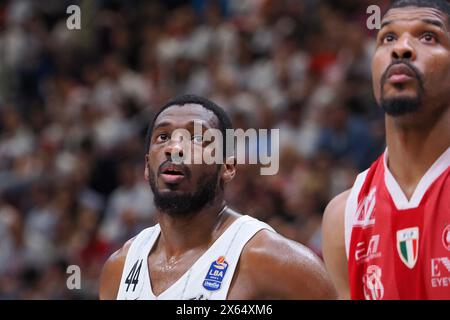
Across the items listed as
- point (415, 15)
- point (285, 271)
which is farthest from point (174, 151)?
point (415, 15)

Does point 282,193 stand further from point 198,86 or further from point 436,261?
point 436,261

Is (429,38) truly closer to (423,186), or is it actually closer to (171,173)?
(423,186)

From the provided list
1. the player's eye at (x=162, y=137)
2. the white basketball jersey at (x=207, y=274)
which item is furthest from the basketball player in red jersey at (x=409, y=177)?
the player's eye at (x=162, y=137)

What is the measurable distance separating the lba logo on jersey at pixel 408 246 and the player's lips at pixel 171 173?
91 cm

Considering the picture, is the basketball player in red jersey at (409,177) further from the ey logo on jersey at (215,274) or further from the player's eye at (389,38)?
the ey logo on jersey at (215,274)

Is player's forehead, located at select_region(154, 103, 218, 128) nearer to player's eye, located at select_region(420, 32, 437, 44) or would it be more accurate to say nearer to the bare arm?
the bare arm

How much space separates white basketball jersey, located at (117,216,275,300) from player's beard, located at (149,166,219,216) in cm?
16

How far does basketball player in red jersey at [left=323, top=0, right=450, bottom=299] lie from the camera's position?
376 cm

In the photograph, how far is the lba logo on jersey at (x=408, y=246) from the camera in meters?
3.77

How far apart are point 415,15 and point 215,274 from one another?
4.23 feet

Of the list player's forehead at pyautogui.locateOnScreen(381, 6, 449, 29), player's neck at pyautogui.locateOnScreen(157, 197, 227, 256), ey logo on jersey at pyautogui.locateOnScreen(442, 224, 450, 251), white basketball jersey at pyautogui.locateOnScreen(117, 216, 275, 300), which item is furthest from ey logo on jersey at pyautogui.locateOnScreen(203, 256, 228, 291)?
player's forehead at pyautogui.locateOnScreen(381, 6, 449, 29)

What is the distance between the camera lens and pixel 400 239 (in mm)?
3824

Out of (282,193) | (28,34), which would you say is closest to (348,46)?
(282,193)
